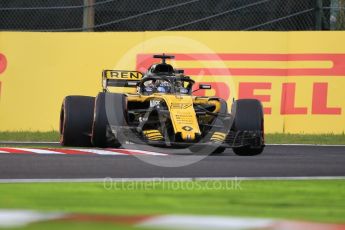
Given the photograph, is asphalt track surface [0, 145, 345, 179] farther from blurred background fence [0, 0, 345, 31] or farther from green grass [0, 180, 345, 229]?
blurred background fence [0, 0, 345, 31]

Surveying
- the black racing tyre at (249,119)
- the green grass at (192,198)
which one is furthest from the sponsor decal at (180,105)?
the green grass at (192,198)

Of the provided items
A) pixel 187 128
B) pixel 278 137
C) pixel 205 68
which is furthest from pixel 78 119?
pixel 278 137

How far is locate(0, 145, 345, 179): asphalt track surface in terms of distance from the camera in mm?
9469

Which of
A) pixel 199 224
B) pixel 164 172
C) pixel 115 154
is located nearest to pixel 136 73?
pixel 115 154

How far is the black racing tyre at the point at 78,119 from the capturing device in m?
13.2

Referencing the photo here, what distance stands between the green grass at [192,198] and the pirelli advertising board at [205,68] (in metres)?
7.56

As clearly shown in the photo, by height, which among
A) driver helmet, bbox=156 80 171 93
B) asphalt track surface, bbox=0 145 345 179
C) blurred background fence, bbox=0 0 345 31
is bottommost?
asphalt track surface, bbox=0 145 345 179

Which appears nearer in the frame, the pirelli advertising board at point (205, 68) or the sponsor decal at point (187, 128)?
the sponsor decal at point (187, 128)

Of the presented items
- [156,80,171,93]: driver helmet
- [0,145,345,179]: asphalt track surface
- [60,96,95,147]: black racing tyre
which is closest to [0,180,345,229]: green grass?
[0,145,345,179]: asphalt track surface

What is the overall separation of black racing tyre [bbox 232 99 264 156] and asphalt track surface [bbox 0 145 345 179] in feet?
1.03

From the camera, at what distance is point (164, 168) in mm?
10297

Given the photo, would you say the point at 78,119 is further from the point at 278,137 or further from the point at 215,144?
the point at 278,137

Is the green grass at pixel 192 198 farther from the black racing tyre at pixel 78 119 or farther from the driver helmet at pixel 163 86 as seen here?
the driver helmet at pixel 163 86

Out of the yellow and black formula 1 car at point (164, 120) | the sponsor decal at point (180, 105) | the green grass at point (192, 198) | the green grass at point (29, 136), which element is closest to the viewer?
the green grass at point (192, 198)
